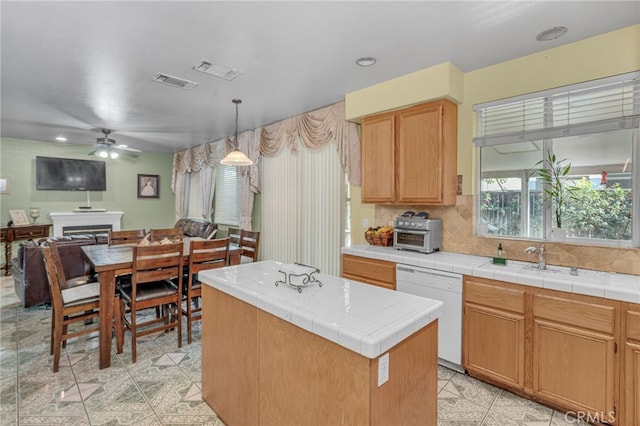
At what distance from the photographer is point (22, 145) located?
6258 mm

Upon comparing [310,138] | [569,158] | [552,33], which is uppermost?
[552,33]

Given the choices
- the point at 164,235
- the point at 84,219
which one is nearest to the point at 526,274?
the point at 164,235

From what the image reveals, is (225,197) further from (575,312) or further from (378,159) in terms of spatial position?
(575,312)

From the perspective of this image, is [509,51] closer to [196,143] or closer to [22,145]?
[196,143]

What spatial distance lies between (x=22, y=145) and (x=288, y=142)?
5618 mm

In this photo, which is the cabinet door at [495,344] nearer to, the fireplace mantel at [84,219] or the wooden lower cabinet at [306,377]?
the wooden lower cabinet at [306,377]

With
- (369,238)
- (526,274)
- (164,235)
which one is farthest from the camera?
(164,235)

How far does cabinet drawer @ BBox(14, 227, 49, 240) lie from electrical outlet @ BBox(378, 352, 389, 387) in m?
7.36

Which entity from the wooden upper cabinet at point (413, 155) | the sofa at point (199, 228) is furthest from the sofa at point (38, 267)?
the wooden upper cabinet at point (413, 155)

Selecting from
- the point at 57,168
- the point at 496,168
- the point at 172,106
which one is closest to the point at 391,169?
the point at 496,168

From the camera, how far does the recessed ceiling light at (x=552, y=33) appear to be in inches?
88.0

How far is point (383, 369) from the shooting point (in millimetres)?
1238

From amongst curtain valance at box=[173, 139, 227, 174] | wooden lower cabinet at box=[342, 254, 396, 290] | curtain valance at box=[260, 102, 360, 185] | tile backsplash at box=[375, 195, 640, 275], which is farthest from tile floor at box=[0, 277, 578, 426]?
curtain valance at box=[173, 139, 227, 174]

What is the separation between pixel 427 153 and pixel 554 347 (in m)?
1.78
